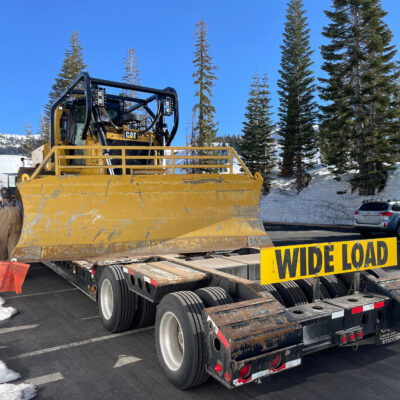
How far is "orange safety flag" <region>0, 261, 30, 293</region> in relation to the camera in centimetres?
523

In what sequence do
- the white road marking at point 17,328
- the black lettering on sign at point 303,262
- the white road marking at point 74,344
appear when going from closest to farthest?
the black lettering on sign at point 303,262, the white road marking at point 74,344, the white road marking at point 17,328

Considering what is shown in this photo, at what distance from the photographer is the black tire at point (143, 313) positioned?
4508 mm

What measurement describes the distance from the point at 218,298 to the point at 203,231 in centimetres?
293

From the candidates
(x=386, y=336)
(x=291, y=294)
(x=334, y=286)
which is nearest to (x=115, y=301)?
(x=291, y=294)

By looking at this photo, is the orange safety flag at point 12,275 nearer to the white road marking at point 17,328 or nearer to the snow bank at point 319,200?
the white road marking at point 17,328

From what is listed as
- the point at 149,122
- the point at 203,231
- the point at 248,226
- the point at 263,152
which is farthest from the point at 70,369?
the point at 263,152

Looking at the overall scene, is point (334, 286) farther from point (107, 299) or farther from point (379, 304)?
point (107, 299)

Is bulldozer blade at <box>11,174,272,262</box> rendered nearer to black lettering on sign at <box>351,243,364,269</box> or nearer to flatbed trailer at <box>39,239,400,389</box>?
flatbed trailer at <box>39,239,400,389</box>

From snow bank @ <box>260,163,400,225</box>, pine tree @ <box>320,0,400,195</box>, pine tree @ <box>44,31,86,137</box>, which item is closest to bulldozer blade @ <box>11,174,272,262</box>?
snow bank @ <box>260,163,400,225</box>

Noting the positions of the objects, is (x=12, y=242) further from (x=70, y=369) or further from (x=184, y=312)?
(x=184, y=312)

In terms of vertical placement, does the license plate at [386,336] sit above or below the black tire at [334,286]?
below

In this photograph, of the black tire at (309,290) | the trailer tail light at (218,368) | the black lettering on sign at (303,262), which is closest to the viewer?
the trailer tail light at (218,368)

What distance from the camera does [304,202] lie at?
2897 centimetres

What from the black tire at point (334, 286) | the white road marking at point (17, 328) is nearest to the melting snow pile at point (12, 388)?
the white road marking at point (17, 328)
